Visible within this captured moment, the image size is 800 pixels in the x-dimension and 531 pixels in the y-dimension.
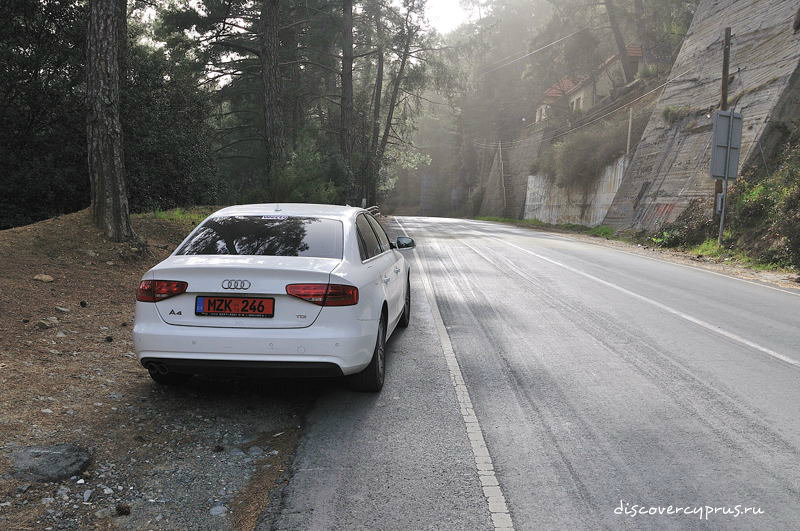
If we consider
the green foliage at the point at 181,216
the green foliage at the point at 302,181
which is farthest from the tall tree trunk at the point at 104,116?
the green foliage at the point at 302,181

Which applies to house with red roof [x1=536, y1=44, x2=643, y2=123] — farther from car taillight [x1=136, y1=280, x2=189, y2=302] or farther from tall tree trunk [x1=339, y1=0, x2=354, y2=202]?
car taillight [x1=136, y1=280, x2=189, y2=302]

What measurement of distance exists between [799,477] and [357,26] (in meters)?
36.2

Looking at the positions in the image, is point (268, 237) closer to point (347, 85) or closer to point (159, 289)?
point (159, 289)

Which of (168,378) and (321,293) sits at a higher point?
(321,293)

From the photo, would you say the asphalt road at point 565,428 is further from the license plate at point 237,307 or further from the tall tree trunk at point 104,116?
the tall tree trunk at point 104,116

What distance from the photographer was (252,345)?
4.73 metres

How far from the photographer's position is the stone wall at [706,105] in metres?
22.5

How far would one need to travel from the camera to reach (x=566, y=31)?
164ft

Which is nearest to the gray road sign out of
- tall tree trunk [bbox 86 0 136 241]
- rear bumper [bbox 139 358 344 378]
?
tall tree trunk [bbox 86 0 136 241]

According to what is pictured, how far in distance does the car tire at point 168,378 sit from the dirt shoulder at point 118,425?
0.10 meters

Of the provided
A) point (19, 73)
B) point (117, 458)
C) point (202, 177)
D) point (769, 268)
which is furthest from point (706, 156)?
point (117, 458)

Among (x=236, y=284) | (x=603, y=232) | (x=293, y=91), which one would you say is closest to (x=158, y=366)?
(x=236, y=284)

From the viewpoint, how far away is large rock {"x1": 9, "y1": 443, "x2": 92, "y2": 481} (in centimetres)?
376

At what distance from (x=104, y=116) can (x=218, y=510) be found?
8.58 meters
